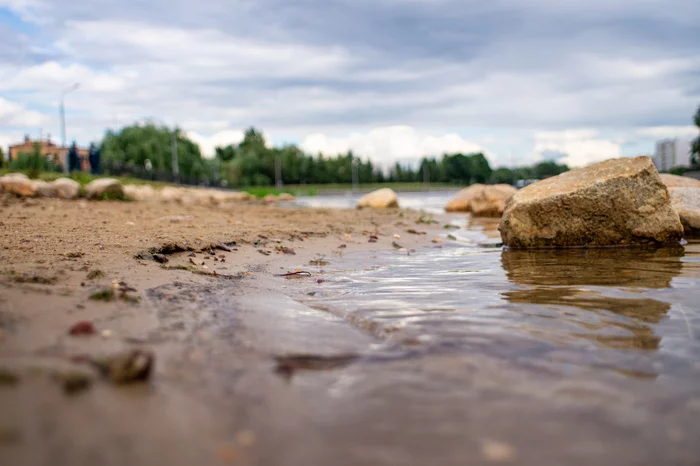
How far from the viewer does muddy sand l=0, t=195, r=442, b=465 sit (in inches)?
63.8

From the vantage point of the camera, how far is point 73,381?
182cm

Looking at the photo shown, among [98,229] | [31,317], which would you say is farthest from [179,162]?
[31,317]

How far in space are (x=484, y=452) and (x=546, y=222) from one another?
19.8 ft

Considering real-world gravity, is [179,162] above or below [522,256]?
above

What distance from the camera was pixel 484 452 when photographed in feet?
5.57

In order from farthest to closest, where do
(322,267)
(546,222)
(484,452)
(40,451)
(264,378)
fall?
(546,222) < (322,267) < (264,378) < (484,452) < (40,451)

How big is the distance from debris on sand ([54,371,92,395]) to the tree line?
732 inches

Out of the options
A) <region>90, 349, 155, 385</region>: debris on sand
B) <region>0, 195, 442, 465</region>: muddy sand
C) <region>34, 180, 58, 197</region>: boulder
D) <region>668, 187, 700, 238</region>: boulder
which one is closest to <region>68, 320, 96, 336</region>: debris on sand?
<region>0, 195, 442, 465</region>: muddy sand

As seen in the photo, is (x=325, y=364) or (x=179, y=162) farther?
(x=179, y=162)

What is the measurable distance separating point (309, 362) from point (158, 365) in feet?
2.15

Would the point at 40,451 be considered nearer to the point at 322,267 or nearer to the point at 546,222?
the point at 322,267

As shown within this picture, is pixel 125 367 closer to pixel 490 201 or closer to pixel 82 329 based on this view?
pixel 82 329

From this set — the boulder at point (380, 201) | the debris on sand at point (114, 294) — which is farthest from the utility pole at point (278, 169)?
the debris on sand at point (114, 294)

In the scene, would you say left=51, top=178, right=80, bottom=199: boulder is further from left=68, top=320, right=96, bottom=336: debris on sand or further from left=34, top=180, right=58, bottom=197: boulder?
left=68, top=320, right=96, bottom=336: debris on sand
